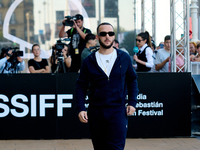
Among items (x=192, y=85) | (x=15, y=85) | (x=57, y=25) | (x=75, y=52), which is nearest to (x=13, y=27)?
(x=57, y=25)

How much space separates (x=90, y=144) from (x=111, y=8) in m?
6.79

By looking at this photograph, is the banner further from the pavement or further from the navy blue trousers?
the navy blue trousers

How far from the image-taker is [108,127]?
16.9 feet

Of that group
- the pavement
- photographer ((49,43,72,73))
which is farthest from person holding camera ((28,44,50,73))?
the pavement

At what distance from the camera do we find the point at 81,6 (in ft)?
48.1

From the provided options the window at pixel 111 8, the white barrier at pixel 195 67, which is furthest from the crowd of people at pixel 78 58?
the window at pixel 111 8

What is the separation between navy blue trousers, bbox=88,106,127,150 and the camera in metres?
5.13

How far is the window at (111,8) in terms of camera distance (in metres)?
14.6

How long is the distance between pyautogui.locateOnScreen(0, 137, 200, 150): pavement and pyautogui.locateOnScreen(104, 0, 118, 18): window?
20.3ft

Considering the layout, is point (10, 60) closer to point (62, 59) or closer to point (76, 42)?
point (62, 59)

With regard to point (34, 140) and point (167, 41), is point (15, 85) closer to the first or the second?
point (34, 140)

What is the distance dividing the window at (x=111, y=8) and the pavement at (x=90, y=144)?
20.3ft

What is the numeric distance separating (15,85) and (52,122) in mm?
1035

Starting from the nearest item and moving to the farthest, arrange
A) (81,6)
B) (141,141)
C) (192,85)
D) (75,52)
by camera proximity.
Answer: (141,141), (192,85), (75,52), (81,6)
